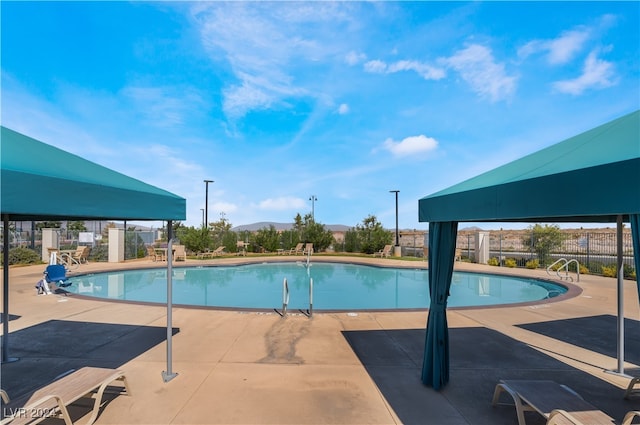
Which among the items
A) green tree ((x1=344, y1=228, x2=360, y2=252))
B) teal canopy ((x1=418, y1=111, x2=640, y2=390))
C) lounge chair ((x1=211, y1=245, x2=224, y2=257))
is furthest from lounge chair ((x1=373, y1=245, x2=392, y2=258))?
teal canopy ((x1=418, y1=111, x2=640, y2=390))

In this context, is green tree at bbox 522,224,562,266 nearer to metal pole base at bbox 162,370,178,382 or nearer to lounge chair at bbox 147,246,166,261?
metal pole base at bbox 162,370,178,382

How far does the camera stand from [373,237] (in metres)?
22.2

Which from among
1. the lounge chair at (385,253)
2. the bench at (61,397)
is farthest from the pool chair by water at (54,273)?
the lounge chair at (385,253)

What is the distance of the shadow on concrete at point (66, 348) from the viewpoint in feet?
12.2

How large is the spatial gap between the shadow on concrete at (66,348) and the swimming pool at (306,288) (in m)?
3.24

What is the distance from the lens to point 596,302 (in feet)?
25.8

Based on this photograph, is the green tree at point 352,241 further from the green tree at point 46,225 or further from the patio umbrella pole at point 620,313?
the green tree at point 46,225

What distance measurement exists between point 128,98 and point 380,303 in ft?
41.1

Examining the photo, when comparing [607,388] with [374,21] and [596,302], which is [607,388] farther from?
[374,21]

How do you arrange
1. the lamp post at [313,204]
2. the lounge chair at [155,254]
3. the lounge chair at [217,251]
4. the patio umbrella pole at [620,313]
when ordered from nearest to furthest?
the patio umbrella pole at [620,313] → the lounge chair at [155,254] → the lounge chair at [217,251] → the lamp post at [313,204]

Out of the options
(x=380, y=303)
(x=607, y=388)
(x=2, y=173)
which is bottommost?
(x=380, y=303)

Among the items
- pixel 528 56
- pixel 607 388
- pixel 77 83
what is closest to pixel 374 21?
pixel 528 56

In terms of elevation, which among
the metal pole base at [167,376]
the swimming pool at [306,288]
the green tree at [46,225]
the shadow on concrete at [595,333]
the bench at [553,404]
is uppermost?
the green tree at [46,225]

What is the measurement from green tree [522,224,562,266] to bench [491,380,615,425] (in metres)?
15.5
